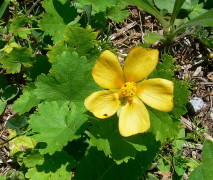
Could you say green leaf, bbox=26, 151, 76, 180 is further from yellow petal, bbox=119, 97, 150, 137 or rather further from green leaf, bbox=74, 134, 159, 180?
yellow petal, bbox=119, 97, 150, 137

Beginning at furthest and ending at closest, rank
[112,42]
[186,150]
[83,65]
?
[112,42]
[186,150]
[83,65]

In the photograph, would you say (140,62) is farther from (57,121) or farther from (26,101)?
(26,101)

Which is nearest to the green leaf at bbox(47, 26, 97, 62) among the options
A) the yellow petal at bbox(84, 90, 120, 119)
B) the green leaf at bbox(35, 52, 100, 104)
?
the green leaf at bbox(35, 52, 100, 104)

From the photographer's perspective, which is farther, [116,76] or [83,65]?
[83,65]

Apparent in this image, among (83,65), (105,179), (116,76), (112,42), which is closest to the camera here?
(116,76)

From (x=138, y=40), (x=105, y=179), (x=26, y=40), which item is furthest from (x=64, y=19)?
(x=105, y=179)

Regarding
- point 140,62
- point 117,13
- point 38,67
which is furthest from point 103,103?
point 117,13

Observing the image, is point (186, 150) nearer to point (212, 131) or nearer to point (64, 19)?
point (212, 131)
